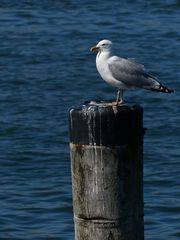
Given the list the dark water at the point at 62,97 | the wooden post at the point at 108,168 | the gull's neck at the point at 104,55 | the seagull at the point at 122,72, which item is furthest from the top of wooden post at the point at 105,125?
the dark water at the point at 62,97

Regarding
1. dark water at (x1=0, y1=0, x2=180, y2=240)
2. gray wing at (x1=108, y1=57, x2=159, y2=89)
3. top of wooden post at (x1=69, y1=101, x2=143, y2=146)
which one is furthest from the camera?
dark water at (x1=0, y1=0, x2=180, y2=240)

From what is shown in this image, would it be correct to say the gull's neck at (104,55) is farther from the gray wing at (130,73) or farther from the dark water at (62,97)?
the dark water at (62,97)

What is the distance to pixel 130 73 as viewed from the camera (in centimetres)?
775

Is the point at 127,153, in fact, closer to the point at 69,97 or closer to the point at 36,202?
the point at 36,202

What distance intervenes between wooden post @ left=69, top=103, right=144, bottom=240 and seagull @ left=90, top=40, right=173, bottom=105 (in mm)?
2009

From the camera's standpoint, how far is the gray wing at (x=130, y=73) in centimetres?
769

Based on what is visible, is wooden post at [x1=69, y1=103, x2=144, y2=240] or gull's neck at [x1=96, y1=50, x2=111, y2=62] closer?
wooden post at [x1=69, y1=103, x2=144, y2=240]

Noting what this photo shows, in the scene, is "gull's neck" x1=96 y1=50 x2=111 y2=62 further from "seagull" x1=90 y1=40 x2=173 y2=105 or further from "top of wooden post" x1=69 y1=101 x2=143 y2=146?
"top of wooden post" x1=69 y1=101 x2=143 y2=146

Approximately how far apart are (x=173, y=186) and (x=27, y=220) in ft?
6.28

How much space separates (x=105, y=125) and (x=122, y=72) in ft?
7.13

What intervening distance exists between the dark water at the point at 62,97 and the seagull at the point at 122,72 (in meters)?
1.54

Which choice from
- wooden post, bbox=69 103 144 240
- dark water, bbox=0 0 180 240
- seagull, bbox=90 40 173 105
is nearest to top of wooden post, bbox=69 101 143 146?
wooden post, bbox=69 103 144 240

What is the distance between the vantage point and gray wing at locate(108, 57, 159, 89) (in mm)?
7688

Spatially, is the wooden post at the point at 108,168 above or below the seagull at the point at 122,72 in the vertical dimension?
below
